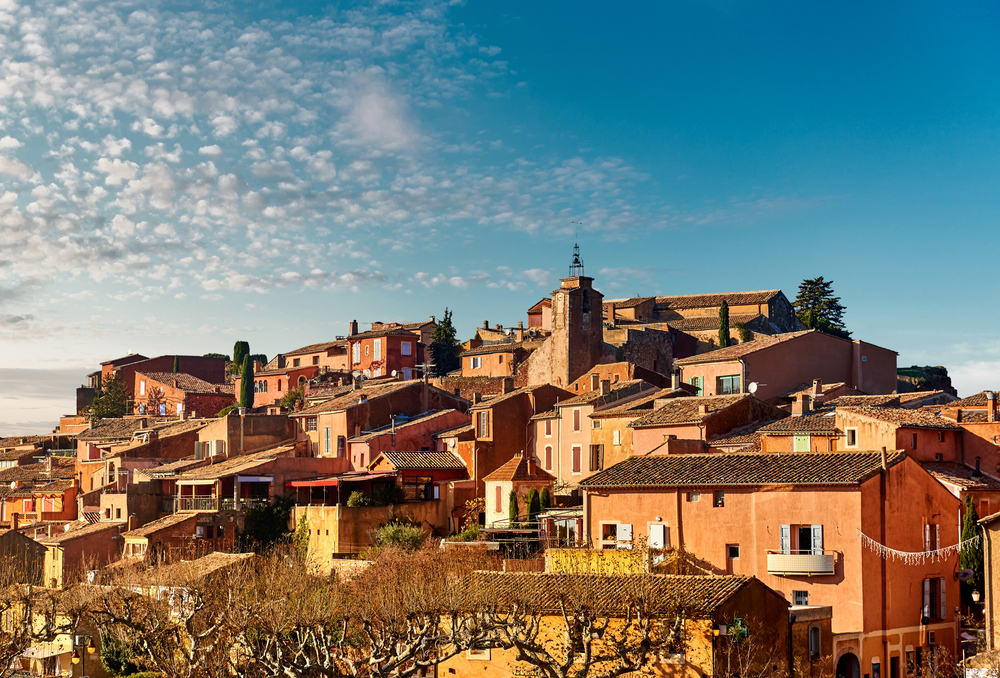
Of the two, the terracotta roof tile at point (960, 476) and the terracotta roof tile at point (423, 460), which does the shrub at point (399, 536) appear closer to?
the terracotta roof tile at point (423, 460)

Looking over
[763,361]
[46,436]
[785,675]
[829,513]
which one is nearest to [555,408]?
[763,361]

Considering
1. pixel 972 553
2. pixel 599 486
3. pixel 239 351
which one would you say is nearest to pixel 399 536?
pixel 599 486

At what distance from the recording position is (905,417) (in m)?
41.9

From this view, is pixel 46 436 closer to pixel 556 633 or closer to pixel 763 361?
pixel 763 361

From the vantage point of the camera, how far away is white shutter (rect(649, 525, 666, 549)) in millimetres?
38500

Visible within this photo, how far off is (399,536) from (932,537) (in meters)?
20.8

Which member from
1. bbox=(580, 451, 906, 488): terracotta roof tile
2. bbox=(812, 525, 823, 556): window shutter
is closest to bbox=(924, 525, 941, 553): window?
bbox=(580, 451, 906, 488): terracotta roof tile

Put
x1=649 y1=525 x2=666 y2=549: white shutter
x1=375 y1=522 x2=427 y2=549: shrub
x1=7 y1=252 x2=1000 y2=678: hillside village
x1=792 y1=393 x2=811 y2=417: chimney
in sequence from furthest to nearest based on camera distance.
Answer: x1=792 y1=393 x2=811 y2=417: chimney < x1=375 y1=522 x2=427 y2=549: shrub < x1=649 y1=525 x2=666 y2=549: white shutter < x1=7 y1=252 x2=1000 y2=678: hillside village

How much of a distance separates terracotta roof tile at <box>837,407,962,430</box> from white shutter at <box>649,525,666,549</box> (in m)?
8.76

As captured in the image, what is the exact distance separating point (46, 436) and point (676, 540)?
63253 millimetres

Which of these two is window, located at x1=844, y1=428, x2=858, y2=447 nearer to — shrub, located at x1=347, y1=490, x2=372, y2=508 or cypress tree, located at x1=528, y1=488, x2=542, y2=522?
cypress tree, located at x1=528, y1=488, x2=542, y2=522

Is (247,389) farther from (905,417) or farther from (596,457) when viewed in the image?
(905,417)

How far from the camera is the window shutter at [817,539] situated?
116 ft

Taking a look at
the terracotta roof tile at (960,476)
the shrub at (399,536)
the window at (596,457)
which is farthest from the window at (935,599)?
the shrub at (399,536)
